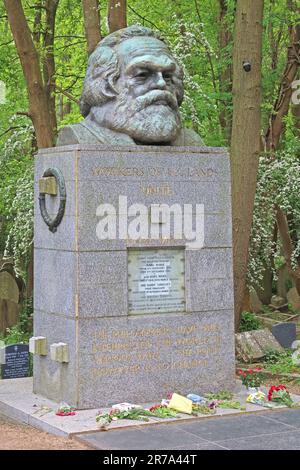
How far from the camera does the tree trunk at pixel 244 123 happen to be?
12219 mm

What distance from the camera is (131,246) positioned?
8.82 metres

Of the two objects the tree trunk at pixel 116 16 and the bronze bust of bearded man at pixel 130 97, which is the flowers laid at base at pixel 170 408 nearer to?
the bronze bust of bearded man at pixel 130 97

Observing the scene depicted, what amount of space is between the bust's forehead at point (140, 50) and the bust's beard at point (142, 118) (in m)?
0.37

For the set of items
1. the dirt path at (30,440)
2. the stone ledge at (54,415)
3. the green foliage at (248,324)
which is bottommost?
the dirt path at (30,440)

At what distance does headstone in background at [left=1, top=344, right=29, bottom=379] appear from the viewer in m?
11.0

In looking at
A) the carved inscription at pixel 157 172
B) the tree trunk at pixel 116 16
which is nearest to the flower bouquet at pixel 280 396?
the carved inscription at pixel 157 172

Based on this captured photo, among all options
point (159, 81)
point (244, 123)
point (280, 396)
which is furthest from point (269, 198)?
point (280, 396)

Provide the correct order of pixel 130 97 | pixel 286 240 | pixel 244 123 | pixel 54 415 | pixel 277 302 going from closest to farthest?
pixel 54 415 < pixel 130 97 < pixel 244 123 < pixel 286 240 < pixel 277 302

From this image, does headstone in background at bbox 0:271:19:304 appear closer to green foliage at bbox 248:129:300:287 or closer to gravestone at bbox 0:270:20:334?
gravestone at bbox 0:270:20:334

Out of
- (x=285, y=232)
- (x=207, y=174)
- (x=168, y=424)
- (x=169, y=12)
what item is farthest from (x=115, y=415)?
(x=169, y=12)

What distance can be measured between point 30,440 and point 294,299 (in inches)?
574

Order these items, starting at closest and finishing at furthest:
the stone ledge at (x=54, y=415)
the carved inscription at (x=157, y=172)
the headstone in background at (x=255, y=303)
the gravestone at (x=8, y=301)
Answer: the stone ledge at (x=54, y=415) → the carved inscription at (x=157, y=172) → the gravestone at (x=8, y=301) → the headstone in background at (x=255, y=303)

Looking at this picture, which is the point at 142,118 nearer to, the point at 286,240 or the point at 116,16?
the point at 116,16

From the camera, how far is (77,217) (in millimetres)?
8555
